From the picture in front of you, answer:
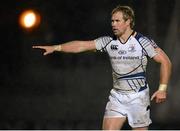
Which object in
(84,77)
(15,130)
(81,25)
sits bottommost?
(15,130)

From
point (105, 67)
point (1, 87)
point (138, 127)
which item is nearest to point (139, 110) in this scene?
point (138, 127)

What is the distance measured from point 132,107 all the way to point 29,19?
3.49 metres

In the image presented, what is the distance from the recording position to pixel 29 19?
9.92m

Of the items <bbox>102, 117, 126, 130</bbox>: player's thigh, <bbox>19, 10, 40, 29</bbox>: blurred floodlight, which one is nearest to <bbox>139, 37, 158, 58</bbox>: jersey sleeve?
<bbox>102, 117, 126, 130</bbox>: player's thigh

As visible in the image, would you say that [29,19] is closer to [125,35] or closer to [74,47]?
[74,47]

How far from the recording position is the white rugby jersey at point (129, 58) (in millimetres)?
6707

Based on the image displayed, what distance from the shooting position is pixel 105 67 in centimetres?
994

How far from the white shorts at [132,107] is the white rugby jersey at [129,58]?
62 mm

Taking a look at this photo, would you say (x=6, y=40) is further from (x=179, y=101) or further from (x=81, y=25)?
(x=179, y=101)

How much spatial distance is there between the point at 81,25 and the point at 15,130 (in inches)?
69.7

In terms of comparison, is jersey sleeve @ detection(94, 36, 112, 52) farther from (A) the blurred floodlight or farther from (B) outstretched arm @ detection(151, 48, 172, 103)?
(A) the blurred floodlight

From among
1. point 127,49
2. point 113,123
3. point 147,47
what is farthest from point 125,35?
point 113,123

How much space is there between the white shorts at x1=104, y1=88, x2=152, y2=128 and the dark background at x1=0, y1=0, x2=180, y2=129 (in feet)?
9.85

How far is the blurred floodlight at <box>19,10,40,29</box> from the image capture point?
9.90 meters
